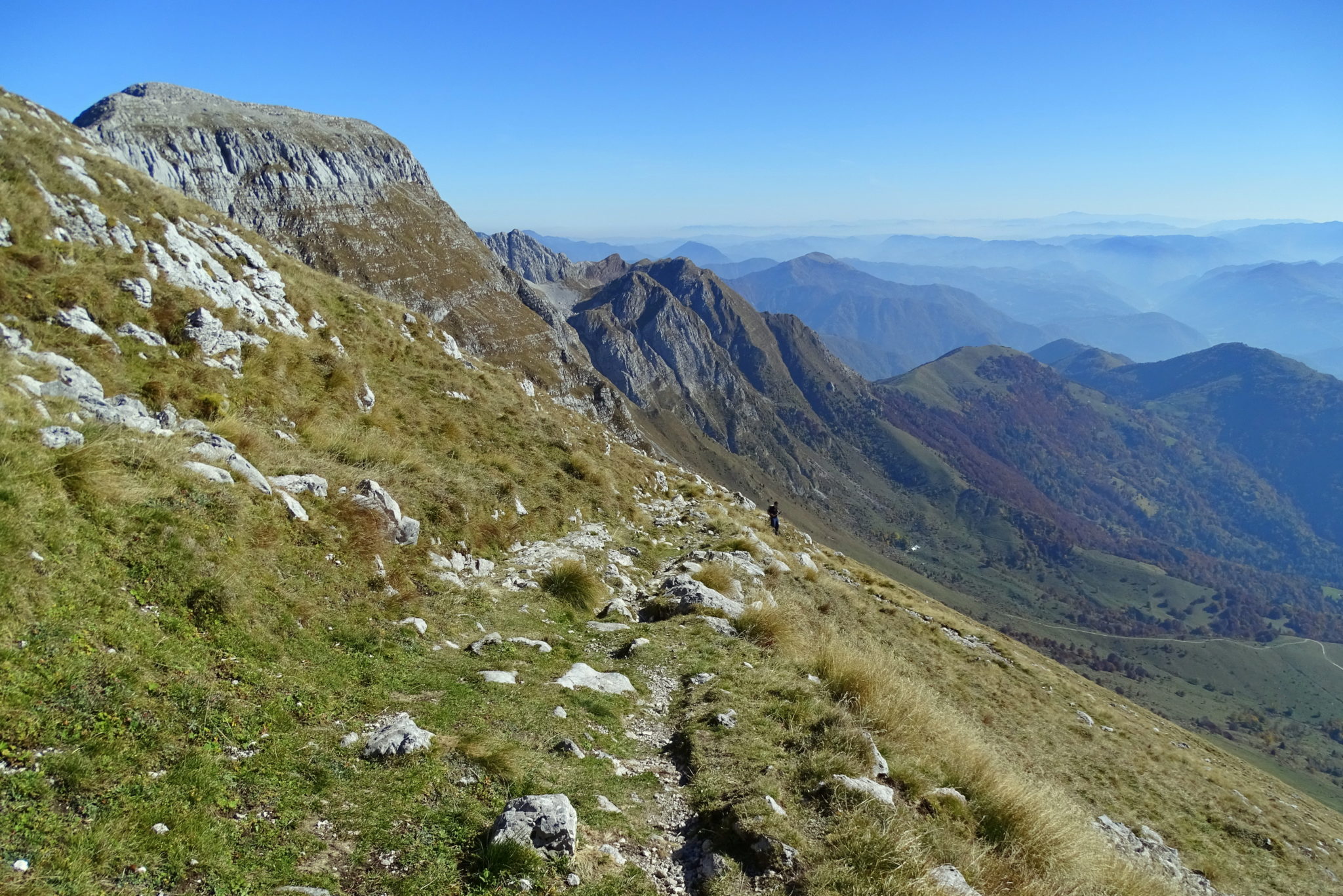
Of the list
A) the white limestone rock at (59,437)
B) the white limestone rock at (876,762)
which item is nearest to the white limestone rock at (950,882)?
the white limestone rock at (876,762)

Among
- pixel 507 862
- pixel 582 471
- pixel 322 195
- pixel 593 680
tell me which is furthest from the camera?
pixel 322 195

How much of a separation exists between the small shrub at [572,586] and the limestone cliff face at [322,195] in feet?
484

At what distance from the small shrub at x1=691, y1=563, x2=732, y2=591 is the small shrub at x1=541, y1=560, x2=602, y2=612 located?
348cm

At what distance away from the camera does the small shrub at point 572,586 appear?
1457cm

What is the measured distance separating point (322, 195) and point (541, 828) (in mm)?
205396

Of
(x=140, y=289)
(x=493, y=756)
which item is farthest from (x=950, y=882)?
(x=140, y=289)

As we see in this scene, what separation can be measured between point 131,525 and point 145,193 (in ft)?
59.4

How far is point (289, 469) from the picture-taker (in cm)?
1171

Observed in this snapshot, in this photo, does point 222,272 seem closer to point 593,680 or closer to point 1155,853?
point 593,680

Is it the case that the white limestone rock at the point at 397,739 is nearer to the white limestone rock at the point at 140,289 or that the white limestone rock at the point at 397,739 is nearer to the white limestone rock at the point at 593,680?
the white limestone rock at the point at 593,680

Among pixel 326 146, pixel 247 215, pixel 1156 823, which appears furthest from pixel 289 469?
pixel 326 146

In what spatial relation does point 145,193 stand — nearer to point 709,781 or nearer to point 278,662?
point 278,662

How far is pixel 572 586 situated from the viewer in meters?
14.9

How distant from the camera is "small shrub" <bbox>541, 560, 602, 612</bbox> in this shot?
14.6 meters
